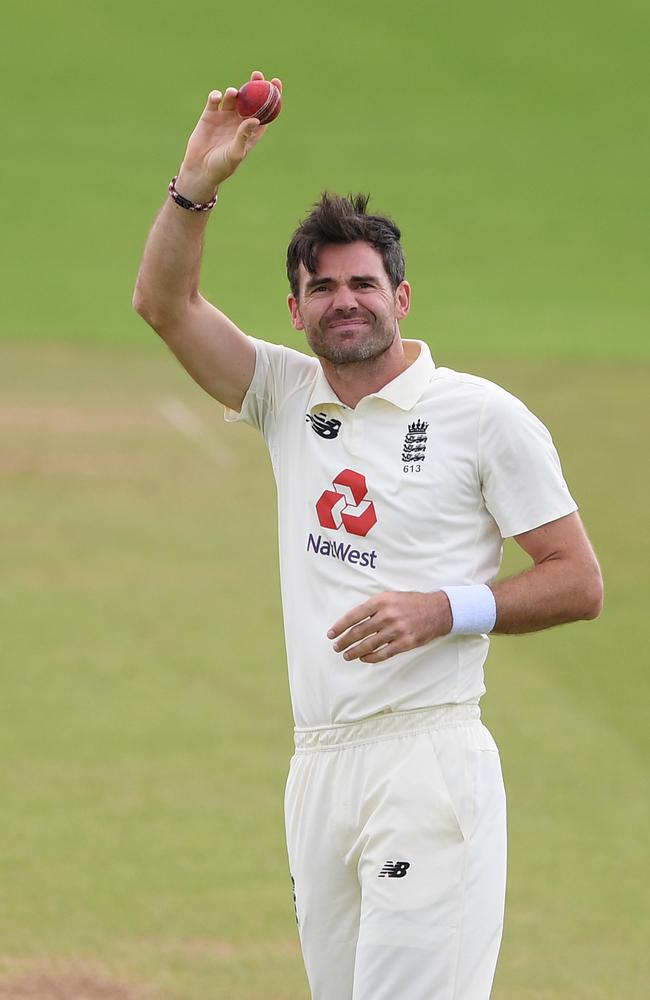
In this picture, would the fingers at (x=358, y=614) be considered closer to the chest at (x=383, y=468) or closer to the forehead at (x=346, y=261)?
the chest at (x=383, y=468)

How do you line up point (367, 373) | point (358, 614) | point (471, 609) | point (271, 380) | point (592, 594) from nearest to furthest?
1. point (358, 614)
2. point (471, 609)
3. point (592, 594)
4. point (367, 373)
5. point (271, 380)

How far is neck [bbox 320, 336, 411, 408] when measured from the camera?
4.37 meters

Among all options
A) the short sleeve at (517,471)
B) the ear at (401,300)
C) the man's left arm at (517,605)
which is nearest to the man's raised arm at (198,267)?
the ear at (401,300)

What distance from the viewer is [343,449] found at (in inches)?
171

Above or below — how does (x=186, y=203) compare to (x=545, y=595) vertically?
above

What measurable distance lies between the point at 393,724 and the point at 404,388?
82 centimetres

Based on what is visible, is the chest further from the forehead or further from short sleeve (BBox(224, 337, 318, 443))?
the forehead

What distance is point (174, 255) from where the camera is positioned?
14.4 ft

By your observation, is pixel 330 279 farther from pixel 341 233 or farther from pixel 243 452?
pixel 243 452

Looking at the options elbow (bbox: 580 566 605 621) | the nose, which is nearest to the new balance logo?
elbow (bbox: 580 566 605 621)

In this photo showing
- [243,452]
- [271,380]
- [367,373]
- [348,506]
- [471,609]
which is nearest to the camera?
[471,609]

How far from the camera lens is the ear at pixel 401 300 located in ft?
14.5

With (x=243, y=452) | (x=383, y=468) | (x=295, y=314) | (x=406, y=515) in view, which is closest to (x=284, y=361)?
(x=295, y=314)

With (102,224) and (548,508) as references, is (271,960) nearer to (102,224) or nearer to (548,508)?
(548,508)
